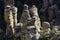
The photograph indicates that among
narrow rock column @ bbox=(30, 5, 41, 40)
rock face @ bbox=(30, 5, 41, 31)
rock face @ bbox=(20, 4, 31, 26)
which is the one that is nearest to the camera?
narrow rock column @ bbox=(30, 5, 41, 40)

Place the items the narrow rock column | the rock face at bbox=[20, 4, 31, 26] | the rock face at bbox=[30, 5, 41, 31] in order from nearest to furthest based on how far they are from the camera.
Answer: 1. the narrow rock column
2. the rock face at bbox=[20, 4, 31, 26]
3. the rock face at bbox=[30, 5, 41, 31]

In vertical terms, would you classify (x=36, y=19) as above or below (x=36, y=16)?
below

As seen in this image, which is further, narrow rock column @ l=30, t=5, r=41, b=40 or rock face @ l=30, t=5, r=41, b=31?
rock face @ l=30, t=5, r=41, b=31

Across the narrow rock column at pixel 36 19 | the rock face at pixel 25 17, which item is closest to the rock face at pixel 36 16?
the narrow rock column at pixel 36 19

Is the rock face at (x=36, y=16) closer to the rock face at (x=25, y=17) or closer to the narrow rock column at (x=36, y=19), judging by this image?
the narrow rock column at (x=36, y=19)

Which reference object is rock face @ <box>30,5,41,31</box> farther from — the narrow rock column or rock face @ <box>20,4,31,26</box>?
rock face @ <box>20,4,31,26</box>

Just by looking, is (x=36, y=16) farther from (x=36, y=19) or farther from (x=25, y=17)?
(x=25, y=17)

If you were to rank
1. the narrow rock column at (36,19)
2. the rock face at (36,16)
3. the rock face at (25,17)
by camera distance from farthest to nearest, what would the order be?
the rock face at (36,16)
the rock face at (25,17)
the narrow rock column at (36,19)

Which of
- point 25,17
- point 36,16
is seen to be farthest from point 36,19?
point 25,17

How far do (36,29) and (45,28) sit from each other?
5.02 feet

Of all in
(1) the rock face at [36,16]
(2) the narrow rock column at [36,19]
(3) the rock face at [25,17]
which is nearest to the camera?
(2) the narrow rock column at [36,19]

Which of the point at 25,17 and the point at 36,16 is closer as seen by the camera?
the point at 25,17

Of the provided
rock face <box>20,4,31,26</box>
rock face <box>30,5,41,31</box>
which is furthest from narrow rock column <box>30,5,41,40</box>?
rock face <box>20,4,31,26</box>

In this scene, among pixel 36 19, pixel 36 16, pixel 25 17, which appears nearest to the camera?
pixel 25 17
